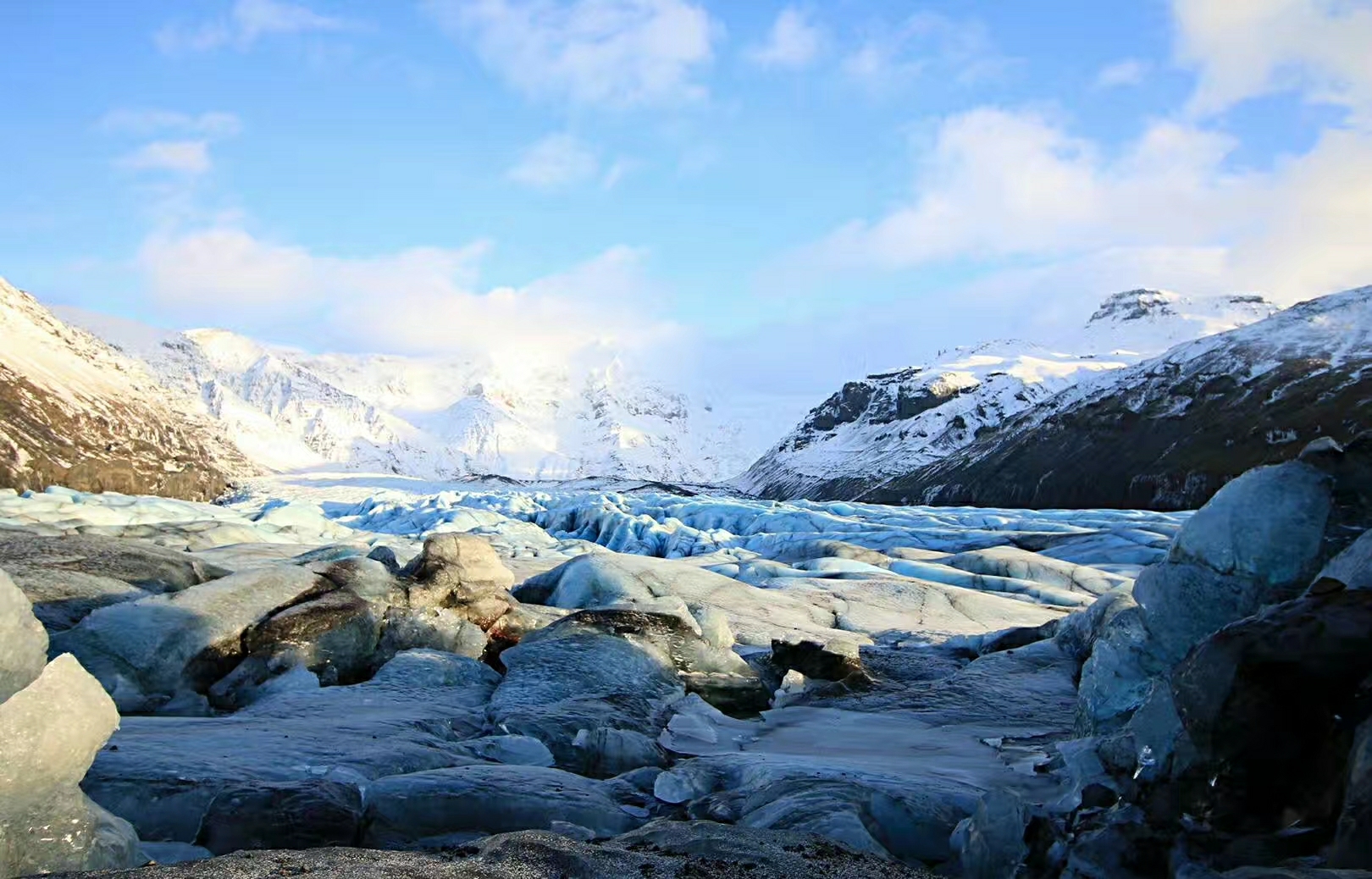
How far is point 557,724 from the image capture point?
351 inches

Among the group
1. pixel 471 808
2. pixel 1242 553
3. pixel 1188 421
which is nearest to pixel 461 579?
pixel 471 808

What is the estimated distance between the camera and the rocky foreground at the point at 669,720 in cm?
433

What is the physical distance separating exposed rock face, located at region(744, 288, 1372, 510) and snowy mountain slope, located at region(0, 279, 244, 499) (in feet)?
252

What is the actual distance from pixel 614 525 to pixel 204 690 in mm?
35666

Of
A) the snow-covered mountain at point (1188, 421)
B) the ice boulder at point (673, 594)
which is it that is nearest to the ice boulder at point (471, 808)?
the ice boulder at point (673, 594)

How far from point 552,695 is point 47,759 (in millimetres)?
6438

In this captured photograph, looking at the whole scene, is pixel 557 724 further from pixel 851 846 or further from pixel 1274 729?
pixel 1274 729

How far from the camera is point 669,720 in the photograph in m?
9.84

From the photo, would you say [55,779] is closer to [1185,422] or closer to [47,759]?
[47,759]

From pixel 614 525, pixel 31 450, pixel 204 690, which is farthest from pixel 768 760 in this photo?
pixel 31 450

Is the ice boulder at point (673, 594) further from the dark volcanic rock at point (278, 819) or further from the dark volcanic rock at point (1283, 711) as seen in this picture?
the dark volcanic rock at point (1283, 711)

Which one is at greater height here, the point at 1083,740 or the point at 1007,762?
the point at 1083,740

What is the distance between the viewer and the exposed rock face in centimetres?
7475

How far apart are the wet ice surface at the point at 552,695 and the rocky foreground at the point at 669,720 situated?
0.04 m
